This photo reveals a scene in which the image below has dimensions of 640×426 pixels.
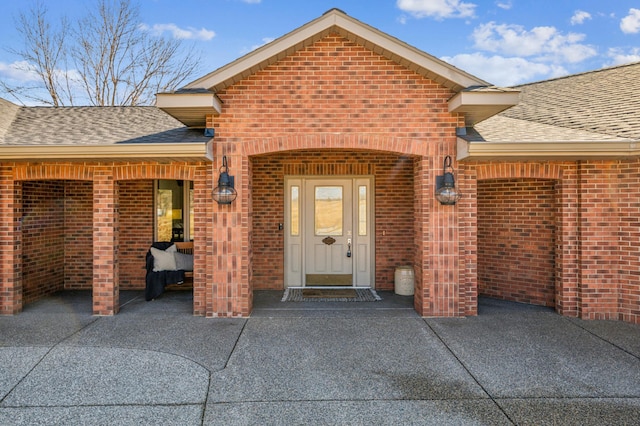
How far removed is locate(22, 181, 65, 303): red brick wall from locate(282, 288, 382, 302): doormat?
4.69 metres

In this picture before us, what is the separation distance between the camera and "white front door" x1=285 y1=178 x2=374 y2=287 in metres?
9.05

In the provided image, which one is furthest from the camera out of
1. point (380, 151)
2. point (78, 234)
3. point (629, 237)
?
point (78, 234)

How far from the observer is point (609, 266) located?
21.7ft

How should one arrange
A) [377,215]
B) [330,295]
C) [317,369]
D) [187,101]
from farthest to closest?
[377,215] → [330,295] → [187,101] → [317,369]

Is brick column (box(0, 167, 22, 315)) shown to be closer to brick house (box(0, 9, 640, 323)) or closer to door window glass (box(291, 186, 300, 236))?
brick house (box(0, 9, 640, 323))

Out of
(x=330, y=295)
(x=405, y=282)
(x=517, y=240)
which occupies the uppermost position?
(x=517, y=240)

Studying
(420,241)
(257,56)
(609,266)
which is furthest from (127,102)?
(609,266)

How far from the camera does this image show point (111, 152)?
242 inches

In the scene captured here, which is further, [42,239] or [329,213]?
[329,213]

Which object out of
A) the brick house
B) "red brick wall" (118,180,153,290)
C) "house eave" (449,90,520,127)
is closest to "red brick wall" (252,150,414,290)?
the brick house

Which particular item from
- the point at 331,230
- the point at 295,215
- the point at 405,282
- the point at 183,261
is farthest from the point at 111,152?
the point at 405,282

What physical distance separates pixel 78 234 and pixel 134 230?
46.3 inches

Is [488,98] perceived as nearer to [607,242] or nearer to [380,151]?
[380,151]

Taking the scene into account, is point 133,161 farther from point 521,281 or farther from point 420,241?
point 521,281
